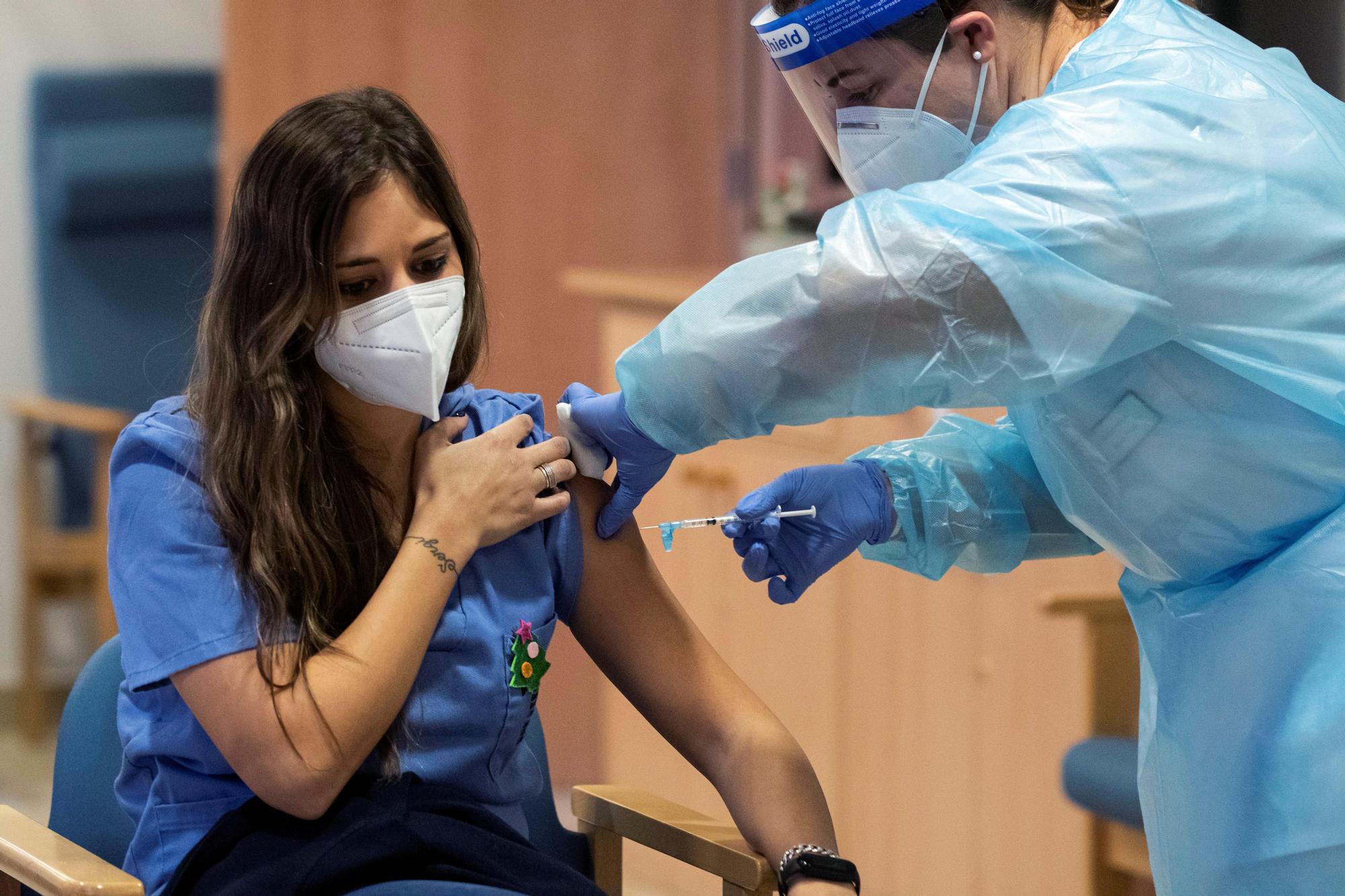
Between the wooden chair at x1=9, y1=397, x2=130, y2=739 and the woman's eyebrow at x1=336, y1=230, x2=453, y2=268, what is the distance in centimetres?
275

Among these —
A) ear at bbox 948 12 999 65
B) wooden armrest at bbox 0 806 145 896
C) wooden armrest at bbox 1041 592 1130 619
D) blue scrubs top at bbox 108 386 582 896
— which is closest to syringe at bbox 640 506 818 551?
blue scrubs top at bbox 108 386 582 896

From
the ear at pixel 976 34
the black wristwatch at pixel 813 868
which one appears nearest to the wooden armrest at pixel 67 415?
the black wristwatch at pixel 813 868

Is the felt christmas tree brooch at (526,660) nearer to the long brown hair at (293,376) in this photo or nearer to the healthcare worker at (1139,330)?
the long brown hair at (293,376)

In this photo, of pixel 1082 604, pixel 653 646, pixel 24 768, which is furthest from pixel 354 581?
pixel 24 768

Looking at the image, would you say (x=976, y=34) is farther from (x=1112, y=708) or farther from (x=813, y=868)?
(x=1112, y=708)

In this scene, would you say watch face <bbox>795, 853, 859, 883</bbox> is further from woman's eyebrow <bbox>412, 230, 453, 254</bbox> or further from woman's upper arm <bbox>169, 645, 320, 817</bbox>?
woman's eyebrow <bbox>412, 230, 453, 254</bbox>

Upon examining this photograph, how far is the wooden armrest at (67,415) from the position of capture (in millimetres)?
4008

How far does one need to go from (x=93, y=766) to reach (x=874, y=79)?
1112 millimetres

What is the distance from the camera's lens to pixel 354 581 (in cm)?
154

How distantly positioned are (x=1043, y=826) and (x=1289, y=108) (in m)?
1.74

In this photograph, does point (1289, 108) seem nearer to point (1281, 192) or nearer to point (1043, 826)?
point (1281, 192)

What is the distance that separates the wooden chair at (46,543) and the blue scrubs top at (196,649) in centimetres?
270

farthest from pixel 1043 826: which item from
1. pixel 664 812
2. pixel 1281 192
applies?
pixel 1281 192

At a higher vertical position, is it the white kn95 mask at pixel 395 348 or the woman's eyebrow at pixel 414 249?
the woman's eyebrow at pixel 414 249
